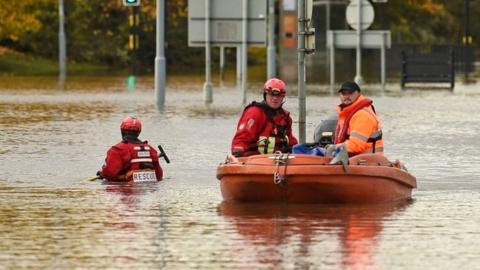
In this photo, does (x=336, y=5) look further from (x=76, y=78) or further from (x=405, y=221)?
(x=405, y=221)

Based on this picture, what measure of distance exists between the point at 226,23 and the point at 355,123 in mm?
20408

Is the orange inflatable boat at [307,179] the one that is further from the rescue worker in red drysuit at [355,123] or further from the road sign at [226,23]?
the road sign at [226,23]

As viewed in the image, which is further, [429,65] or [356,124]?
[429,65]

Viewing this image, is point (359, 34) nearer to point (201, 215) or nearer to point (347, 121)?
point (347, 121)

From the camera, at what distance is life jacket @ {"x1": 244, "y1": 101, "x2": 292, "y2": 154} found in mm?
16875

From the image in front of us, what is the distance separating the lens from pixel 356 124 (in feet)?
53.8

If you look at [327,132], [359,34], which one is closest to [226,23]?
[359,34]

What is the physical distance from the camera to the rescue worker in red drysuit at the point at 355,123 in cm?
1631

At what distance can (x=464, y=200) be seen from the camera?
54.8 ft

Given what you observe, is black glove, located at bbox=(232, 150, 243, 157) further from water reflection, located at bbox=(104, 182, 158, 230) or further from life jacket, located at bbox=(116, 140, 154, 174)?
life jacket, located at bbox=(116, 140, 154, 174)

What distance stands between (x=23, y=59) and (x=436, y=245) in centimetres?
6009

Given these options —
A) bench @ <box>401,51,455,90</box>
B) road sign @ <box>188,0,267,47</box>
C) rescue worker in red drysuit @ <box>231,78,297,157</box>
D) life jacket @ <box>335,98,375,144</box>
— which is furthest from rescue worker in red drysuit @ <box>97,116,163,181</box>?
→ bench @ <box>401,51,455,90</box>

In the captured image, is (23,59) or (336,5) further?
(336,5)

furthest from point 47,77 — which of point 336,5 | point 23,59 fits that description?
point 336,5
